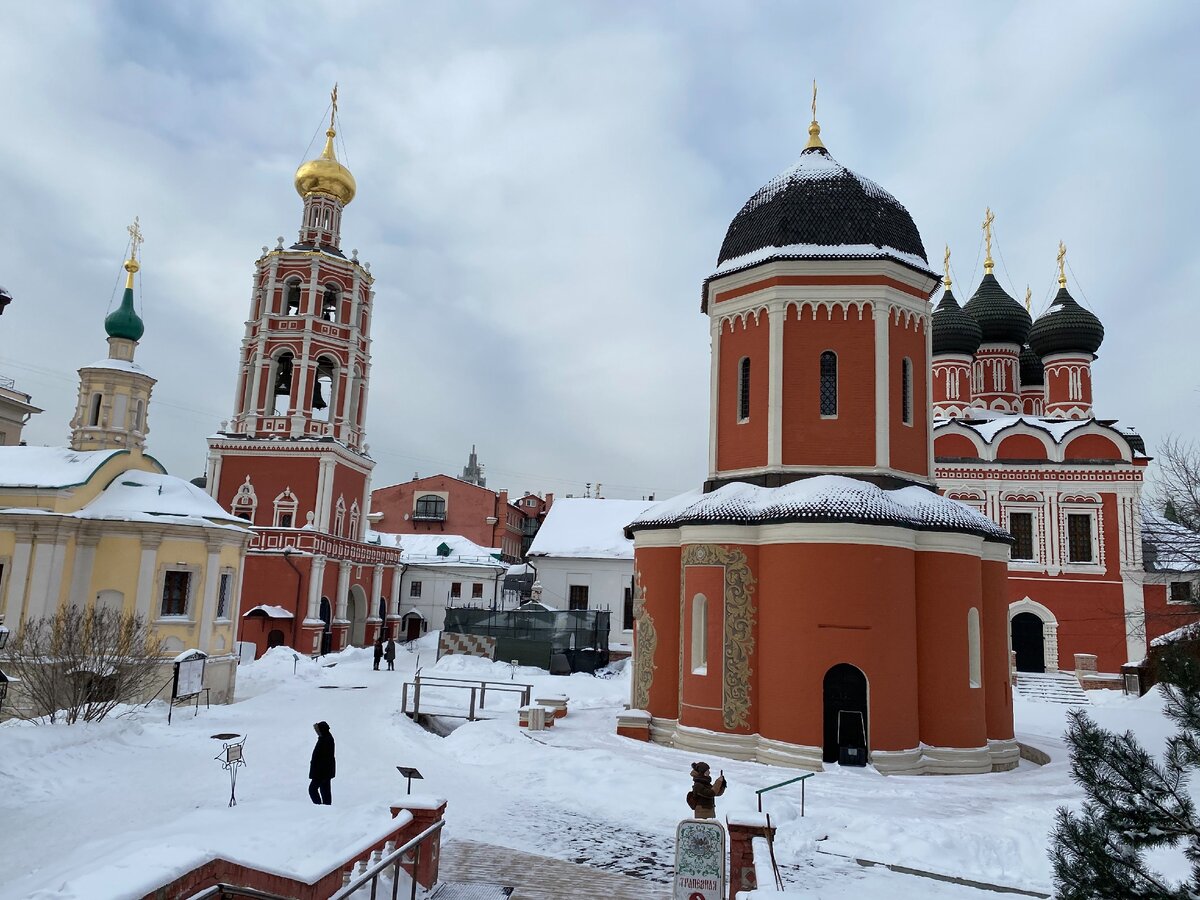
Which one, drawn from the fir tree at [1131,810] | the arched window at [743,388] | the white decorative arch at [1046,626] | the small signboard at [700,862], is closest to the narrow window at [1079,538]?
the white decorative arch at [1046,626]

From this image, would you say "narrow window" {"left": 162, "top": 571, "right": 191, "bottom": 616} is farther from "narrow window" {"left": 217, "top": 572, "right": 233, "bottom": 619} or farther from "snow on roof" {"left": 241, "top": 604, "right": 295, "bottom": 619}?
"snow on roof" {"left": 241, "top": 604, "right": 295, "bottom": 619}

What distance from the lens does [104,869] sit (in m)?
5.44

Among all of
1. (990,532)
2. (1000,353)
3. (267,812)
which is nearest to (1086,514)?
(1000,353)

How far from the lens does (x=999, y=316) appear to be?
123 feet

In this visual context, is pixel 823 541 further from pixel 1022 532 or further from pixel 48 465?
pixel 1022 532

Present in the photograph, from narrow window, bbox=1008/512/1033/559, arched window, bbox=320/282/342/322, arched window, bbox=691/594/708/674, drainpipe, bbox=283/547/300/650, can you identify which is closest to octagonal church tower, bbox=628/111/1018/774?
arched window, bbox=691/594/708/674

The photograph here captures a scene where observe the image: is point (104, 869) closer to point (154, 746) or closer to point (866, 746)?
point (154, 746)

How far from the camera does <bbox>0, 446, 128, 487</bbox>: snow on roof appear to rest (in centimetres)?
2139

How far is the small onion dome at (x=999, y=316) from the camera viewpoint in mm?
37375

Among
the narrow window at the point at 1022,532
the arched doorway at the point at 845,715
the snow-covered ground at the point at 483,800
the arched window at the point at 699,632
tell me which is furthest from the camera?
the narrow window at the point at 1022,532

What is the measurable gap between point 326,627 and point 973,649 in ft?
84.2

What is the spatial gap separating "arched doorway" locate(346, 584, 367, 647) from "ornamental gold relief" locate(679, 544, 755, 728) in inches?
1032

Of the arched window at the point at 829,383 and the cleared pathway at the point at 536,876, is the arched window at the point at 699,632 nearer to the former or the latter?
the arched window at the point at 829,383

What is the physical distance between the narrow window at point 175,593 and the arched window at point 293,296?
55.2 ft
